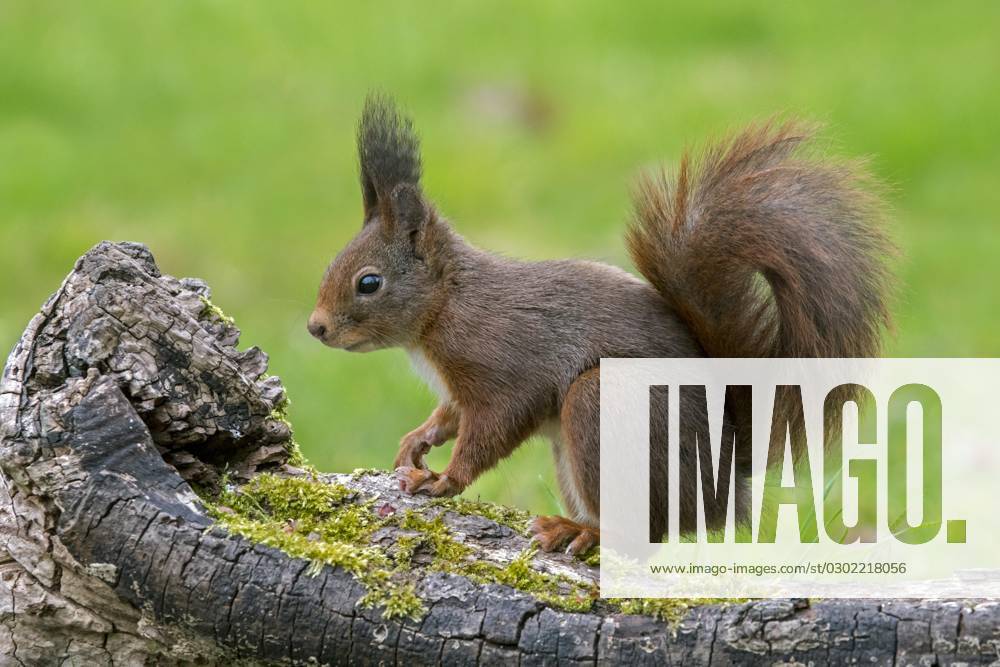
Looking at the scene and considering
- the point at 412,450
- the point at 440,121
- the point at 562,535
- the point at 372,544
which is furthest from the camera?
the point at 440,121

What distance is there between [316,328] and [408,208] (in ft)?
1.01

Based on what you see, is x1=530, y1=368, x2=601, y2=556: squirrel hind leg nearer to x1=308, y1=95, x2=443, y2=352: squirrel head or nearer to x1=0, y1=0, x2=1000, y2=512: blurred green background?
x1=308, y1=95, x2=443, y2=352: squirrel head

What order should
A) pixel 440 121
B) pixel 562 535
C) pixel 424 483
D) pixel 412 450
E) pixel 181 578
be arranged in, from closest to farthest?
1. pixel 181 578
2. pixel 562 535
3. pixel 424 483
4. pixel 412 450
5. pixel 440 121

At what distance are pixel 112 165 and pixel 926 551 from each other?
15.0 feet

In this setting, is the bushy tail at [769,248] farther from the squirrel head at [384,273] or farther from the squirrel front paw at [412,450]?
the squirrel front paw at [412,450]

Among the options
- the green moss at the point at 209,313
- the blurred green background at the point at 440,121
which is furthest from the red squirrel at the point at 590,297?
the blurred green background at the point at 440,121

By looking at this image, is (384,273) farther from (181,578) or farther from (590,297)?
(181,578)

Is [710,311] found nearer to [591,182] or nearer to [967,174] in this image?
[591,182]

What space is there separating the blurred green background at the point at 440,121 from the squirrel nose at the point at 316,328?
186 cm

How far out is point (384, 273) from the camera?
262cm

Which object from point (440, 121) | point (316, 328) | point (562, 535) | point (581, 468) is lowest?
point (562, 535)

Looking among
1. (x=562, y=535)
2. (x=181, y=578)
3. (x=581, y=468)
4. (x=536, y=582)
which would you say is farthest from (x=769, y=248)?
(x=181, y=578)

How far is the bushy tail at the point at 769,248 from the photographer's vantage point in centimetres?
225

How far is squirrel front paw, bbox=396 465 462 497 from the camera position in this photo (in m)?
2.30
